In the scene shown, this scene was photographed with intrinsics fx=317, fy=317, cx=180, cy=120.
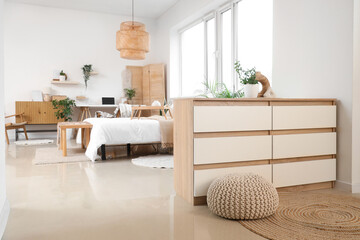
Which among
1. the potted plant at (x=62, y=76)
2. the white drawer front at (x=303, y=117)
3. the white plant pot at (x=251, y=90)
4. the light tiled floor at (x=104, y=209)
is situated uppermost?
the potted plant at (x=62, y=76)

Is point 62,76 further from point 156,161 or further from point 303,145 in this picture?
point 303,145

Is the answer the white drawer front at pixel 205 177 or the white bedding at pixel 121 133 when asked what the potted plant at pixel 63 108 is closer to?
the white bedding at pixel 121 133

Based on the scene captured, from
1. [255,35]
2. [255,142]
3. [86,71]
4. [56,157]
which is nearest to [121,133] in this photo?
[56,157]

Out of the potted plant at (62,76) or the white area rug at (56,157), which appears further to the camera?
the potted plant at (62,76)

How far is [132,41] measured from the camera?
522cm

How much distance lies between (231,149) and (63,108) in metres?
5.78

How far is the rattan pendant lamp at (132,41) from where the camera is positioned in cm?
521

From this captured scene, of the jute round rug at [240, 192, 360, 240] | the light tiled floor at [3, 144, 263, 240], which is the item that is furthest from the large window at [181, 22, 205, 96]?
the jute round rug at [240, 192, 360, 240]

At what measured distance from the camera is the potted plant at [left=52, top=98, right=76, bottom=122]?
284 inches

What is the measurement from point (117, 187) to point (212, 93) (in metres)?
3.16

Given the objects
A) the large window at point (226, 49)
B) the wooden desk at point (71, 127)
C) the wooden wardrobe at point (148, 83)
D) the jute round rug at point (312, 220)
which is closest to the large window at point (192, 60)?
the wooden wardrobe at point (148, 83)

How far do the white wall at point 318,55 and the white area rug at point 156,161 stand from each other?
1590 mm

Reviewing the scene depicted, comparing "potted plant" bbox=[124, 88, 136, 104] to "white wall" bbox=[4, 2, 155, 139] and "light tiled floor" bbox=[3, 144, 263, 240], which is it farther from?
"light tiled floor" bbox=[3, 144, 263, 240]

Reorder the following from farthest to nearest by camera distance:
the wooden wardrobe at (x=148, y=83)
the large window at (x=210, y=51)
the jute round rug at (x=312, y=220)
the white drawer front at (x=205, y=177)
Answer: the wooden wardrobe at (x=148, y=83) → the large window at (x=210, y=51) → the white drawer front at (x=205, y=177) → the jute round rug at (x=312, y=220)
